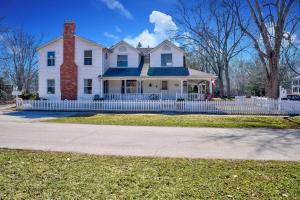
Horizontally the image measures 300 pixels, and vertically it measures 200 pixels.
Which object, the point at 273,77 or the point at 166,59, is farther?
the point at 166,59

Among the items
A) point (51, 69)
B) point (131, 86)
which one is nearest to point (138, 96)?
point (131, 86)

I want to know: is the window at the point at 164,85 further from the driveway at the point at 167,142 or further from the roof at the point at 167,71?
the driveway at the point at 167,142

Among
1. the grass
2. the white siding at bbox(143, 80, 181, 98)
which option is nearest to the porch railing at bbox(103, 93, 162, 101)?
the white siding at bbox(143, 80, 181, 98)

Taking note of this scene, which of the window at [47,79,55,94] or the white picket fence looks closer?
the white picket fence

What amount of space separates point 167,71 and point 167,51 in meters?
2.50

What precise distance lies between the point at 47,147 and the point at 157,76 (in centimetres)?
1859

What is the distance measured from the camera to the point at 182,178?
5668mm

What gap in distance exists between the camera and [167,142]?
384 inches

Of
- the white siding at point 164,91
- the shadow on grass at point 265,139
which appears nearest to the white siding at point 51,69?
the white siding at point 164,91

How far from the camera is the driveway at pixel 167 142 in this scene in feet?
26.6

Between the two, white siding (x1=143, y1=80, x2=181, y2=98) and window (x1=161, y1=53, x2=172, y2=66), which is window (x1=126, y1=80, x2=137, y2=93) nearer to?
white siding (x1=143, y1=80, x2=181, y2=98)

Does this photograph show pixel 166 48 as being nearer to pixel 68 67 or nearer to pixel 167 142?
pixel 68 67

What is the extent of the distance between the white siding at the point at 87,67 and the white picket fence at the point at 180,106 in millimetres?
4979

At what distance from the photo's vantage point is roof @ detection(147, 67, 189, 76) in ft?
89.5
